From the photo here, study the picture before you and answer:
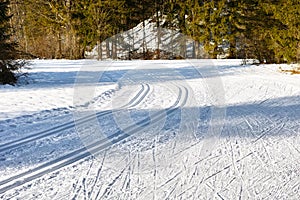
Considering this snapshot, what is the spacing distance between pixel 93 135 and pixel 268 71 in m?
11.3

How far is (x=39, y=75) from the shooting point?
13.7 metres

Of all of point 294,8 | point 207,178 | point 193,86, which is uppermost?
point 294,8

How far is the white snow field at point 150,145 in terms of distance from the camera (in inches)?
148

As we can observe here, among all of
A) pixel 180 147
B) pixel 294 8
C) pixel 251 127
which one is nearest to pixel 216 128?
pixel 251 127

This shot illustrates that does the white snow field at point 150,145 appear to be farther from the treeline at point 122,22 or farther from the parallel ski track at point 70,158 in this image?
the treeline at point 122,22

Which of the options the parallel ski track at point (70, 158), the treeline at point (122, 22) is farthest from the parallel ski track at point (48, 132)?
the treeline at point (122, 22)

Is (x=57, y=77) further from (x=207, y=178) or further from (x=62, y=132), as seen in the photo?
(x=207, y=178)

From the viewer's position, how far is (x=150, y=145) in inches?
202

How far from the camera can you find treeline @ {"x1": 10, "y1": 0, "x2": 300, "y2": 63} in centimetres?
2488

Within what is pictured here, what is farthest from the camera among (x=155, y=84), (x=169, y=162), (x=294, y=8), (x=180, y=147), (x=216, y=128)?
(x=294, y=8)

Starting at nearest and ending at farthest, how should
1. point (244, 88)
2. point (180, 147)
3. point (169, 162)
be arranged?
1. point (169, 162)
2. point (180, 147)
3. point (244, 88)

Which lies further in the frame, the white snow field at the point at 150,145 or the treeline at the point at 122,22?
the treeline at the point at 122,22

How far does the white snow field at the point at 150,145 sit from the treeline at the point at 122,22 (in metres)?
15.7

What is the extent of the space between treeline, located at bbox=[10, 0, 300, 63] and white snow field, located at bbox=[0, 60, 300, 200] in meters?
15.7
